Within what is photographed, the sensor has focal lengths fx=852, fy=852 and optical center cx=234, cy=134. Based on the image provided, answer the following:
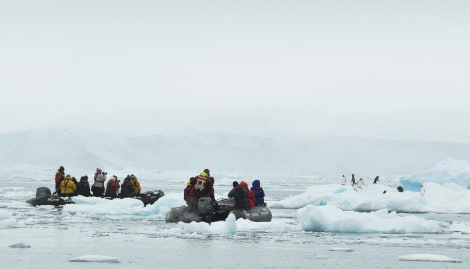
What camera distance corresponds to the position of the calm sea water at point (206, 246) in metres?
10.7

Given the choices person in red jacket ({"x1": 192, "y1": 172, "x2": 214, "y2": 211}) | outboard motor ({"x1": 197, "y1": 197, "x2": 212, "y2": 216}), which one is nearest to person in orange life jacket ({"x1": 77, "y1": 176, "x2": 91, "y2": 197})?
person in red jacket ({"x1": 192, "y1": 172, "x2": 214, "y2": 211})

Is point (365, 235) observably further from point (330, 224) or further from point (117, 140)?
point (117, 140)

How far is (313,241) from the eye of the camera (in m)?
13.7

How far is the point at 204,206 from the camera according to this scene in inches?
616

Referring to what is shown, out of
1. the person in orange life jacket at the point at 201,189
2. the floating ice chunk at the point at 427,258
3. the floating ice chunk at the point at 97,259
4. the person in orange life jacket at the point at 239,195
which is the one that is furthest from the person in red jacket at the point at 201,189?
the floating ice chunk at the point at 427,258

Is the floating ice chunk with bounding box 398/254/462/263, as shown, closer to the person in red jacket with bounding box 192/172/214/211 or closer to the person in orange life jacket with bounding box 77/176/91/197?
the person in red jacket with bounding box 192/172/214/211

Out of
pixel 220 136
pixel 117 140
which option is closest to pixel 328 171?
pixel 220 136

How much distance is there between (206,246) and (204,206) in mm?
2969

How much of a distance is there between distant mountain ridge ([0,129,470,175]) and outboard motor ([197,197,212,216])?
181ft

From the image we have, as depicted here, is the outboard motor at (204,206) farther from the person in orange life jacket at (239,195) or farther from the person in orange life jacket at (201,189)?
the person in orange life jacket at (239,195)

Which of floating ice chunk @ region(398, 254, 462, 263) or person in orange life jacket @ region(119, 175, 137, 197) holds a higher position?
person in orange life jacket @ region(119, 175, 137, 197)

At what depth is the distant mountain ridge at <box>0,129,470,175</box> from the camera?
72.2 meters

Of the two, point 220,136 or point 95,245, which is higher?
point 220,136

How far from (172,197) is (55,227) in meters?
5.10
